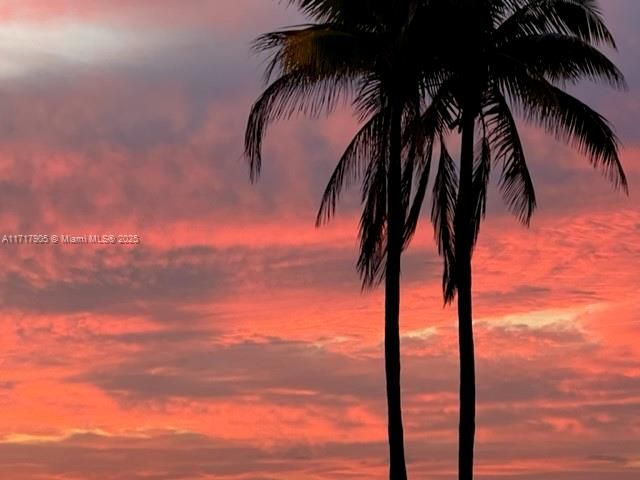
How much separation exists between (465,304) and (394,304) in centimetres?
176

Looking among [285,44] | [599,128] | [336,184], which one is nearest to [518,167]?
[599,128]

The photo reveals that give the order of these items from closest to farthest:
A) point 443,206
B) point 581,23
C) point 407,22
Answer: point 407,22, point 581,23, point 443,206

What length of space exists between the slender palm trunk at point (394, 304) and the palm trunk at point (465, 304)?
1483mm

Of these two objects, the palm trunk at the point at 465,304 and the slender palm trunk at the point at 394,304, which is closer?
the palm trunk at the point at 465,304

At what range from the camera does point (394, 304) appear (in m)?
33.0

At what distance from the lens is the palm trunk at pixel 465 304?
31.9m

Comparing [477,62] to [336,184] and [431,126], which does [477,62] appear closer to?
[431,126]

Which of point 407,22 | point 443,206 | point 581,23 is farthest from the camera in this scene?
point 443,206

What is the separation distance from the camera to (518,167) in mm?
34500

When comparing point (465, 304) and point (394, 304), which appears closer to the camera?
point (465, 304)

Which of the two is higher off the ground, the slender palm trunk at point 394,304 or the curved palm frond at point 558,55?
the curved palm frond at point 558,55

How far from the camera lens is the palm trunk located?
31875 millimetres

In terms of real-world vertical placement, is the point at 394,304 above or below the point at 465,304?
above

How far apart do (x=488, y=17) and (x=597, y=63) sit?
3010 millimetres
